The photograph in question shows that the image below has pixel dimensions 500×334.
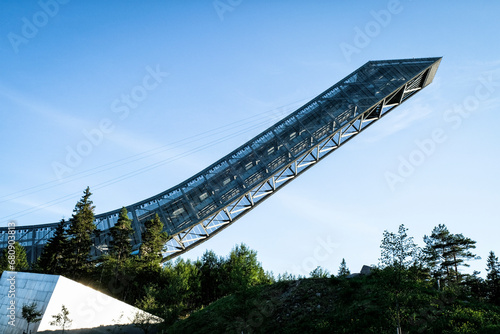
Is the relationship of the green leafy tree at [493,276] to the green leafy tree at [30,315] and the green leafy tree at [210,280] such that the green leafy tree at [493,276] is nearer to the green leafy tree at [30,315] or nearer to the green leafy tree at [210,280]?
the green leafy tree at [210,280]

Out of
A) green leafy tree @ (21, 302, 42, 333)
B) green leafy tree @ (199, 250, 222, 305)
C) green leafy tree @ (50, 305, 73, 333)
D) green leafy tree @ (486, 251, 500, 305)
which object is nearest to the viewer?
green leafy tree @ (21, 302, 42, 333)

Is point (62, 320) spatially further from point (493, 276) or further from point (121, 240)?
point (493, 276)

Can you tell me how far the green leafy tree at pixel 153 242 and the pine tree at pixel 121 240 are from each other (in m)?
1.91

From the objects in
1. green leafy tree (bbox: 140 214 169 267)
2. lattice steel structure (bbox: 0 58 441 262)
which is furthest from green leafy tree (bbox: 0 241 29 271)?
green leafy tree (bbox: 140 214 169 267)

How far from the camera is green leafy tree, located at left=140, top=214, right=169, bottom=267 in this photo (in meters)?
46.2

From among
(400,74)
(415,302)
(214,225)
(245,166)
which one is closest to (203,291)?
(214,225)

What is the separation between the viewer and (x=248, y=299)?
26422mm

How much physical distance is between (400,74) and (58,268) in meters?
56.1

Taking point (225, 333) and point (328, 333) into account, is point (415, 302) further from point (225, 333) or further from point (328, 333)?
point (225, 333)

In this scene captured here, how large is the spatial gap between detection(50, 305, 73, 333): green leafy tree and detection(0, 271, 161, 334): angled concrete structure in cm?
24

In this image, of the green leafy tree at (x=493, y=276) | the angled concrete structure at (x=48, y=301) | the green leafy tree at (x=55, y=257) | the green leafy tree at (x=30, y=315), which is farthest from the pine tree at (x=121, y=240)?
the green leafy tree at (x=493, y=276)

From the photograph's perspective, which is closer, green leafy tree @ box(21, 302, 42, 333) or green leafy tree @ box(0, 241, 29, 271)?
green leafy tree @ box(21, 302, 42, 333)

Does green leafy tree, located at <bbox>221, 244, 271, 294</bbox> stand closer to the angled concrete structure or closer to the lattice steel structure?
the lattice steel structure

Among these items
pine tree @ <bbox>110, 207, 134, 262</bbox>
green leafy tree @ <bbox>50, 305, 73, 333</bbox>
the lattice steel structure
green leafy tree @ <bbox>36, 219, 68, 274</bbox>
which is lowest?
green leafy tree @ <bbox>50, 305, 73, 333</bbox>
